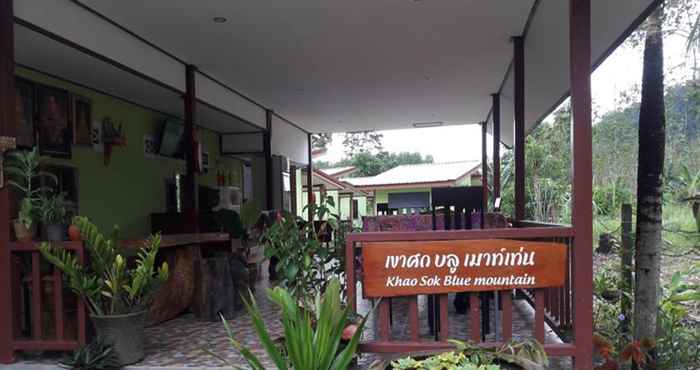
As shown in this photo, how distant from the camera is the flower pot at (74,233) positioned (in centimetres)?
364

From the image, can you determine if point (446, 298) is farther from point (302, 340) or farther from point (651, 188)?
point (651, 188)

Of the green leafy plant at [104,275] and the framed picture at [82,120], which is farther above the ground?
the framed picture at [82,120]

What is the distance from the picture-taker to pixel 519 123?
545cm

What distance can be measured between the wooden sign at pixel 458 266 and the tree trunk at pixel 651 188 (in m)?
1.30

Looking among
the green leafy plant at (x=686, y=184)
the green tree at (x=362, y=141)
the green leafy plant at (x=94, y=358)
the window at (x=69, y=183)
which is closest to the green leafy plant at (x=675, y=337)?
Result: the green leafy plant at (x=686, y=184)

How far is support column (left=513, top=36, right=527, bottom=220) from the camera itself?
5.45 m

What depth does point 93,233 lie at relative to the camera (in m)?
3.58

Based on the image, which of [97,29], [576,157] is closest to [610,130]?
[576,157]

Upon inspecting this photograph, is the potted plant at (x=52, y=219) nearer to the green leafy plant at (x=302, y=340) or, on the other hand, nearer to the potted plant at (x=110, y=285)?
the potted plant at (x=110, y=285)

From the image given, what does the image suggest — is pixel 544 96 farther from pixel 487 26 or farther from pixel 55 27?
pixel 55 27

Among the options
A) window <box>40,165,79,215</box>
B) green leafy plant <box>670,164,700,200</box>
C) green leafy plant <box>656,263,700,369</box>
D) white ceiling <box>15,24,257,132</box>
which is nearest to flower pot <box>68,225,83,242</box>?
white ceiling <box>15,24,257,132</box>

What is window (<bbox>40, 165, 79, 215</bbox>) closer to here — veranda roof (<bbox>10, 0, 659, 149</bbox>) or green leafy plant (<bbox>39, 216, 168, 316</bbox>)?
veranda roof (<bbox>10, 0, 659, 149</bbox>)

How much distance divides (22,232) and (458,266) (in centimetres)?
297

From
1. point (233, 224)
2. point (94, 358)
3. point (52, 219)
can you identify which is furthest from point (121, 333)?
point (233, 224)
